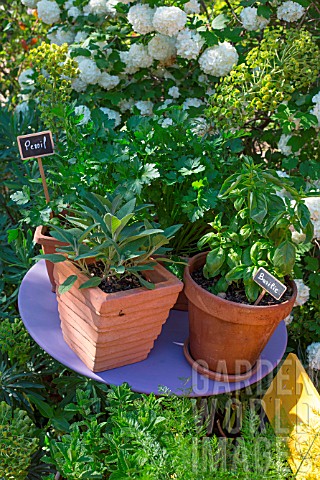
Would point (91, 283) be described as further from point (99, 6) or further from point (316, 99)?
point (99, 6)

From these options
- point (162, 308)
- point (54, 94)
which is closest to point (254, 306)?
point (162, 308)

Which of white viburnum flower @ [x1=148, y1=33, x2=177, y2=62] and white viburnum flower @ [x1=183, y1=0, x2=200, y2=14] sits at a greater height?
white viburnum flower @ [x1=183, y1=0, x2=200, y2=14]

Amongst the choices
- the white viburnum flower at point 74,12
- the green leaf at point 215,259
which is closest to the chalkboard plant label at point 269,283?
the green leaf at point 215,259

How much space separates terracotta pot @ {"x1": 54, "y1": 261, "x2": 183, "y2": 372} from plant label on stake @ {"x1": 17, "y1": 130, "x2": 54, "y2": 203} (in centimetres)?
34

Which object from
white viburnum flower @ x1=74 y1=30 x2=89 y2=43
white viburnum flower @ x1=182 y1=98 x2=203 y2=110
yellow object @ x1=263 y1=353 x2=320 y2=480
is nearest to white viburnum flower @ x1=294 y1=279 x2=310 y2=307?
yellow object @ x1=263 y1=353 x2=320 y2=480

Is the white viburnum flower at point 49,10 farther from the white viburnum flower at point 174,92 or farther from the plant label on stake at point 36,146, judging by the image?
the plant label on stake at point 36,146

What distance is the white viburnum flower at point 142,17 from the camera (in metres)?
2.04

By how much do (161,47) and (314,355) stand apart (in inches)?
49.0

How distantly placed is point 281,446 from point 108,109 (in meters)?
1.46

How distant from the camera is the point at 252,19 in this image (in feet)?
6.81

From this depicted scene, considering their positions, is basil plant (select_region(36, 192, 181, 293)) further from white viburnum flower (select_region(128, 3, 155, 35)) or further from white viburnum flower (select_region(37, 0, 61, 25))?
white viburnum flower (select_region(37, 0, 61, 25))

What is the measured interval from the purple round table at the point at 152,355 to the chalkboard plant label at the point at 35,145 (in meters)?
0.36

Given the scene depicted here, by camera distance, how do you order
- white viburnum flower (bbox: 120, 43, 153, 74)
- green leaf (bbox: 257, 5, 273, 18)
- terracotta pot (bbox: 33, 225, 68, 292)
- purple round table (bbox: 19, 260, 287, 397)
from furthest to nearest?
1. white viburnum flower (bbox: 120, 43, 153, 74)
2. green leaf (bbox: 257, 5, 273, 18)
3. terracotta pot (bbox: 33, 225, 68, 292)
4. purple round table (bbox: 19, 260, 287, 397)

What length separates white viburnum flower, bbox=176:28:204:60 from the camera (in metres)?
2.04
